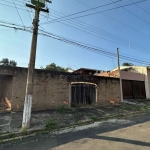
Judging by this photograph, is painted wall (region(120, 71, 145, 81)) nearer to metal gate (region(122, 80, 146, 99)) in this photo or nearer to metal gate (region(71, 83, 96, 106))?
metal gate (region(122, 80, 146, 99))

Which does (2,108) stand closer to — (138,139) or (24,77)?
(24,77)

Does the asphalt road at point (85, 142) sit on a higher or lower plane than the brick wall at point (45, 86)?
lower

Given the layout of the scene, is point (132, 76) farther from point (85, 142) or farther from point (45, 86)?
point (85, 142)

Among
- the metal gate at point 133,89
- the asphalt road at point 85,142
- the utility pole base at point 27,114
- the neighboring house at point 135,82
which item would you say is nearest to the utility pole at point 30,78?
the utility pole base at point 27,114

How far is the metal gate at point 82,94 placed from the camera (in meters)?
10.8

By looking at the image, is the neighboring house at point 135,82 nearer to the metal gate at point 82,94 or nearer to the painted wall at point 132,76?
the painted wall at point 132,76

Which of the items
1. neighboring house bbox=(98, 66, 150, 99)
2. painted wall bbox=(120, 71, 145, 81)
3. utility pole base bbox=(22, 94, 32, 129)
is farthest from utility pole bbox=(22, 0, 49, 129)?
painted wall bbox=(120, 71, 145, 81)

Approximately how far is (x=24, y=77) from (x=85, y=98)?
525cm

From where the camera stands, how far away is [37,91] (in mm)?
9141

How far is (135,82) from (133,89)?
936mm

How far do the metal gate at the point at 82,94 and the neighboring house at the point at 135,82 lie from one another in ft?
13.3

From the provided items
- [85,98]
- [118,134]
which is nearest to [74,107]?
[85,98]

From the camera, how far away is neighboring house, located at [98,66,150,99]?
48.4 ft

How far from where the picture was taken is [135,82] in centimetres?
1599
